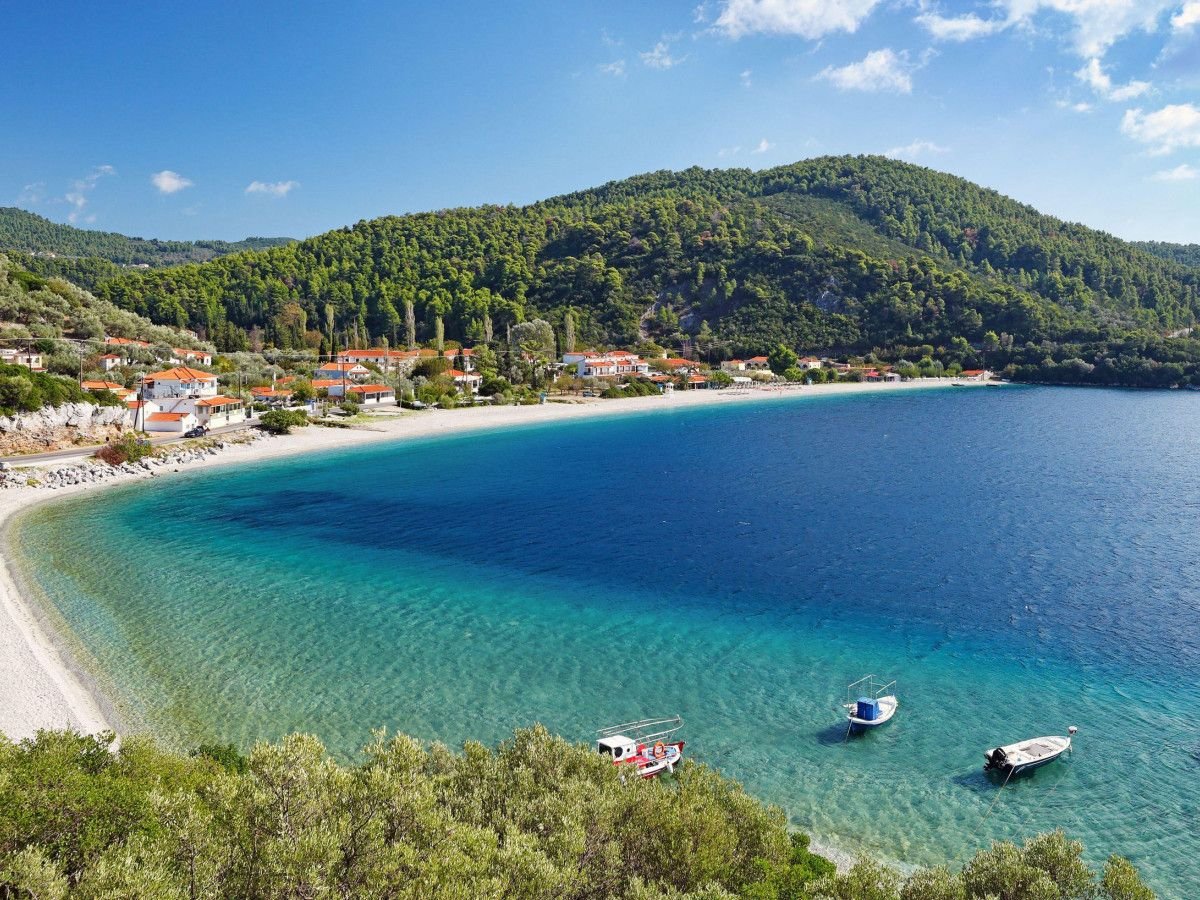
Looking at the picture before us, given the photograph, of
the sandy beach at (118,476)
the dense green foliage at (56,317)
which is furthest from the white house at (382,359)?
the dense green foliage at (56,317)

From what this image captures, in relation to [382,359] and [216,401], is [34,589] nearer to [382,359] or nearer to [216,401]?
[216,401]

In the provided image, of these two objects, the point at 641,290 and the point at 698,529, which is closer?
the point at 698,529

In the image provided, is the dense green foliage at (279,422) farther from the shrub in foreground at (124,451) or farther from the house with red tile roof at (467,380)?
the house with red tile roof at (467,380)

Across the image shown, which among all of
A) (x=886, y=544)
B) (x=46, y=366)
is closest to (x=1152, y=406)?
(x=886, y=544)

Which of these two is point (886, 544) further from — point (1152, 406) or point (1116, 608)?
point (1152, 406)

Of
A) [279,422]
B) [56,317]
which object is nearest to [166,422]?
[279,422]
